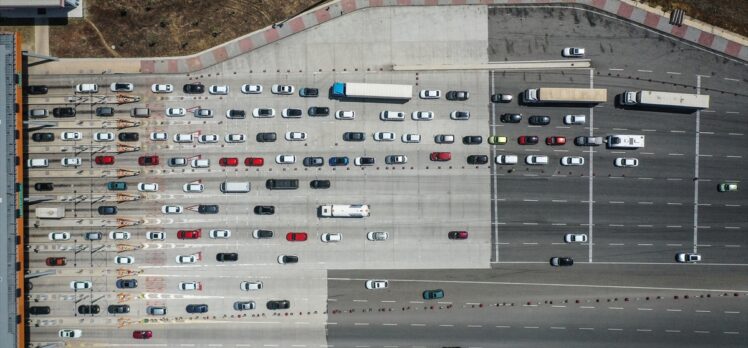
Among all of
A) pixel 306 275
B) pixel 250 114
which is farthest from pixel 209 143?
pixel 306 275

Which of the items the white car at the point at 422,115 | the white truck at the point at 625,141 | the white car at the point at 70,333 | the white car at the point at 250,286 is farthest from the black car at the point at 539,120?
the white car at the point at 70,333

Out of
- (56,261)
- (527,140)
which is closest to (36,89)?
(56,261)

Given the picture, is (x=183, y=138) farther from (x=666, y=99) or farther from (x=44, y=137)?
(x=666, y=99)

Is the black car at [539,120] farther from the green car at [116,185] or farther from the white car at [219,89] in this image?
the green car at [116,185]

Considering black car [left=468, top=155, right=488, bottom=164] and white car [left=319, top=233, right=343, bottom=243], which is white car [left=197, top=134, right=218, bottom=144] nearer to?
white car [left=319, top=233, right=343, bottom=243]

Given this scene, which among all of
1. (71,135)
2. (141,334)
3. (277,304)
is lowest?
(141,334)

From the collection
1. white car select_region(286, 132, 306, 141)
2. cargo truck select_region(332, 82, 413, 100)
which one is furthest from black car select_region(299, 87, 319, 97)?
white car select_region(286, 132, 306, 141)

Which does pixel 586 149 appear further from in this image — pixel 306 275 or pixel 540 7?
pixel 306 275

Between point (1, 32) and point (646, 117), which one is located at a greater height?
point (1, 32)
